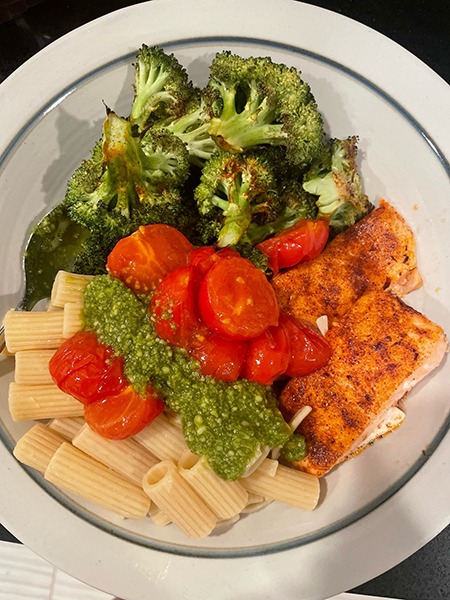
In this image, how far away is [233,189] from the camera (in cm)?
238

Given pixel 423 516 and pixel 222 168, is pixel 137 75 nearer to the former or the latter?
pixel 222 168

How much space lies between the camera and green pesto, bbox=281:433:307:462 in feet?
7.77

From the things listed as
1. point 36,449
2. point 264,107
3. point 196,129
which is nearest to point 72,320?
point 36,449

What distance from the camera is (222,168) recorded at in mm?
2354

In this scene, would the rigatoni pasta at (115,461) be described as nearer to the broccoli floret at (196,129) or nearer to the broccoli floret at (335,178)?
the broccoli floret at (196,129)

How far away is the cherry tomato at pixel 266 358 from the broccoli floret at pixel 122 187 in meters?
0.66

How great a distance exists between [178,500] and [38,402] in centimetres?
73

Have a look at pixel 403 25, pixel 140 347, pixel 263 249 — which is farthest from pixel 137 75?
pixel 403 25

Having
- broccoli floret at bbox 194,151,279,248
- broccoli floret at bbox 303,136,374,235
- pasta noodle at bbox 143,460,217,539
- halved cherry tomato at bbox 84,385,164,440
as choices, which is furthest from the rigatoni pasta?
broccoli floret at bbox 303,136,374,235

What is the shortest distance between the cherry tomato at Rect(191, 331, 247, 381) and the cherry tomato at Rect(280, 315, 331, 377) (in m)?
0.25

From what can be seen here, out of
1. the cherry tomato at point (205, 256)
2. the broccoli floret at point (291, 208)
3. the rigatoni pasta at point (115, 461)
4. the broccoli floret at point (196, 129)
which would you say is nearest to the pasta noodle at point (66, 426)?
the rigatoni pasta at point (115, 461)

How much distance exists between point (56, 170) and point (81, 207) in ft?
1.43

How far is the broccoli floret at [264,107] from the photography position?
2.33 m

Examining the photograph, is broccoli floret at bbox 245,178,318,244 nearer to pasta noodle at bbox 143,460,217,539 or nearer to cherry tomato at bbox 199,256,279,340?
cherry tomato at bbox 199,256,279,340
